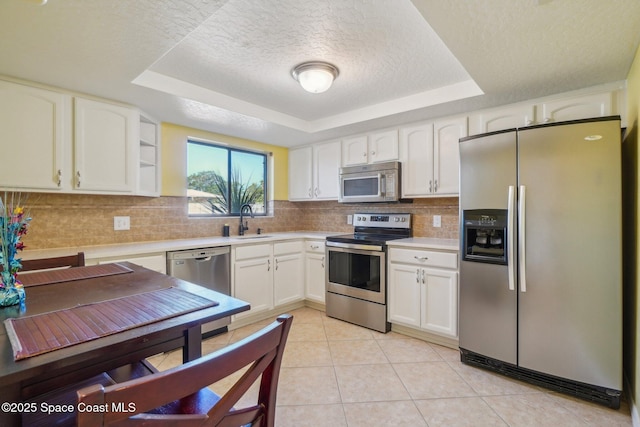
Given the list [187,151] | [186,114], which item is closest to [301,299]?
[187,151]

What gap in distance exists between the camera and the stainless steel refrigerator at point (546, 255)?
6.01ft

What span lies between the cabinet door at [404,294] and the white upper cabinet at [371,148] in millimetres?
1221

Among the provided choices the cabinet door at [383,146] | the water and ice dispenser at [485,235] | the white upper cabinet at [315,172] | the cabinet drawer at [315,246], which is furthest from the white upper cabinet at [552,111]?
the cabinet drawer at [315,246]

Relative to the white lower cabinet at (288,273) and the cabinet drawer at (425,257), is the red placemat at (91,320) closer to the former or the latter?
the cabinet drawer at (425,257)

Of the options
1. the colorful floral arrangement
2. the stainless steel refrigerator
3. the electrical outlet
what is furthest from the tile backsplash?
the colorful floral arrangement

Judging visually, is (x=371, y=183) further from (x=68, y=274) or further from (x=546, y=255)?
(x=68, y=274)

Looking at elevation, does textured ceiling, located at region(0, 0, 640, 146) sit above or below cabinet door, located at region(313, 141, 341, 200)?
above

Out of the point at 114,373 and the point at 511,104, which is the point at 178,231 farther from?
the point at 511,104

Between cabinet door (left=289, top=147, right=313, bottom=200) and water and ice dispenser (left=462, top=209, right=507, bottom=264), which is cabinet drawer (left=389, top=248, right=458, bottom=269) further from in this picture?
cabinet door (left=289, top=147, right=313, bottom=200)

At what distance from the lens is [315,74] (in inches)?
84.9

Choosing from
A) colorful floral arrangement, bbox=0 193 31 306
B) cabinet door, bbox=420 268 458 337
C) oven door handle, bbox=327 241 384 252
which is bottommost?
cabinet door, bbox=420 268 458 337

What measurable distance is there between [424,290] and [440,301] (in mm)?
159

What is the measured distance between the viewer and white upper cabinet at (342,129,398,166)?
3.28 m

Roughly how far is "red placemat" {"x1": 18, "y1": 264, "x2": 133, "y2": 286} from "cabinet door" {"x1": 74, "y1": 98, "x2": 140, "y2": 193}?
40.3 inches
